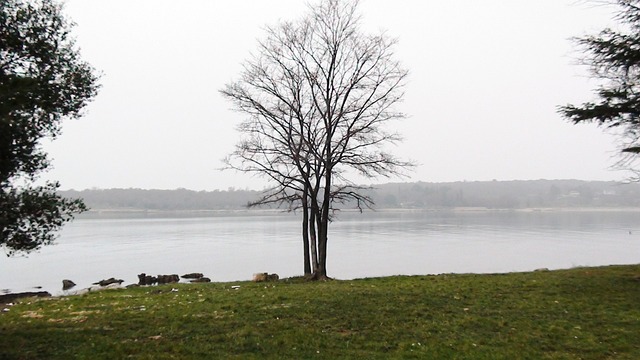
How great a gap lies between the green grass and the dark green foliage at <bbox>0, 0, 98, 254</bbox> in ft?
7.19

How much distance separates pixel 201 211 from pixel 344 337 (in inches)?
7602

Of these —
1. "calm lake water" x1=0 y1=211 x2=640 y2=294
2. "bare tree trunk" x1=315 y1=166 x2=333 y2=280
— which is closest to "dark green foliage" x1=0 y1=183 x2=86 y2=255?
"bare tree trunk" x1=315 y1=166 x2=333 y2=280

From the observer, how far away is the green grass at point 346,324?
25.8 feet

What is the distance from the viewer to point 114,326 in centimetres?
950

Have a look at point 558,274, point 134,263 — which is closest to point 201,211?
point 134,263

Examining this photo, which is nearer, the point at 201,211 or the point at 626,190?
the point at 626,190

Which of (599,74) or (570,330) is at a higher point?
(599,74)

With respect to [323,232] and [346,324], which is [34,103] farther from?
[323,232]

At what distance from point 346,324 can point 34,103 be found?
284 inches

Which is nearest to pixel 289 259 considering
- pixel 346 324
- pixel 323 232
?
pixel 323 232

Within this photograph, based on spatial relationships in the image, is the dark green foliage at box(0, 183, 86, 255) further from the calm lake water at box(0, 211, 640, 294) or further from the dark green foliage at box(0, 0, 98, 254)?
the calm lake water at box(0, 211, 640, 294)

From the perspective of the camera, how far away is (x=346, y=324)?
9586mm

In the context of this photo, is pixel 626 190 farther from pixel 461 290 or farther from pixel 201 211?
pixel 461 290

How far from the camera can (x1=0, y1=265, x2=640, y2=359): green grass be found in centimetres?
786
